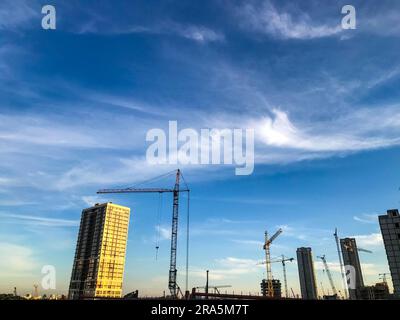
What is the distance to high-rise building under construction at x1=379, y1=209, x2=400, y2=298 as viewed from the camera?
11835 centimetres

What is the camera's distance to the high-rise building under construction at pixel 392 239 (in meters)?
118

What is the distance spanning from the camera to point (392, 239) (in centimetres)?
12150
